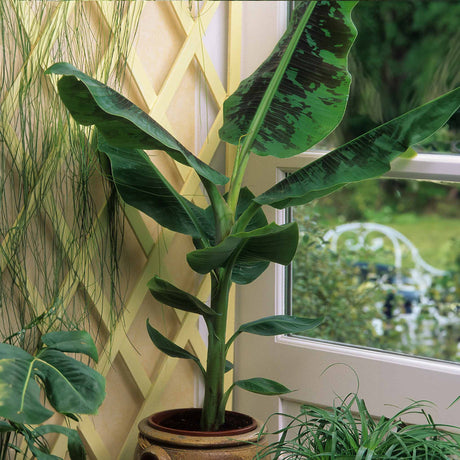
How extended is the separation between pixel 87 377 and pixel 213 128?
0.78 m

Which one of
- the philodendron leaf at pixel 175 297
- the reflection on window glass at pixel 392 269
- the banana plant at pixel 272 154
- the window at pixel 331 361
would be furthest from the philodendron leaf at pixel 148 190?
the reflection on window glass at pixel 392 269

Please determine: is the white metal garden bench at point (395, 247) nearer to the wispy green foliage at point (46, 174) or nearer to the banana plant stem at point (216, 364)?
the banana plant stem at point (216, 364)

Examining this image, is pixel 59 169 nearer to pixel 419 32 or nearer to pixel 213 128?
pixel 213 128

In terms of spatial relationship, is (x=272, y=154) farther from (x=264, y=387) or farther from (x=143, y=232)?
(x=264, y=387)

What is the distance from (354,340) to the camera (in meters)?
1.92

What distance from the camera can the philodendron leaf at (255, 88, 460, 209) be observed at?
1091 millimetres

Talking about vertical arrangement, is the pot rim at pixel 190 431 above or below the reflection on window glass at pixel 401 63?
below

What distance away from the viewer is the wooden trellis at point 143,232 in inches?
45.4

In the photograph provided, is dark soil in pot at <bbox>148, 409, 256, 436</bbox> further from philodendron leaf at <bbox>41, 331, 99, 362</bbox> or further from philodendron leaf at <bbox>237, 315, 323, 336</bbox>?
philodendron leaf at <bbox>41, 331, 99, 362</bbox>

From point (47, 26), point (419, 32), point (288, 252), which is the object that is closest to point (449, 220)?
point (419, 32)

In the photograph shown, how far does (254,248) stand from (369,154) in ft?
0.87

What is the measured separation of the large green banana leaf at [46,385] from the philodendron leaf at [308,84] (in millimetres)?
554

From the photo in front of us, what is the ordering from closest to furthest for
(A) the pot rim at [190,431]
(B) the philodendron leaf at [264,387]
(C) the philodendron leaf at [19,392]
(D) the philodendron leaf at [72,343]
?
(C) the philodendron leaf at [19,392] < (D) the philodendron leaf at [72,343] < (A) the pot rim at [190,431] < (B) the philodendron leaf at [264,387]

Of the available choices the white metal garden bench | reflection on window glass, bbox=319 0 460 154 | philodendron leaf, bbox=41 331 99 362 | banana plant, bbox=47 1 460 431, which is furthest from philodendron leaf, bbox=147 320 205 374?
the white metal garden bench
